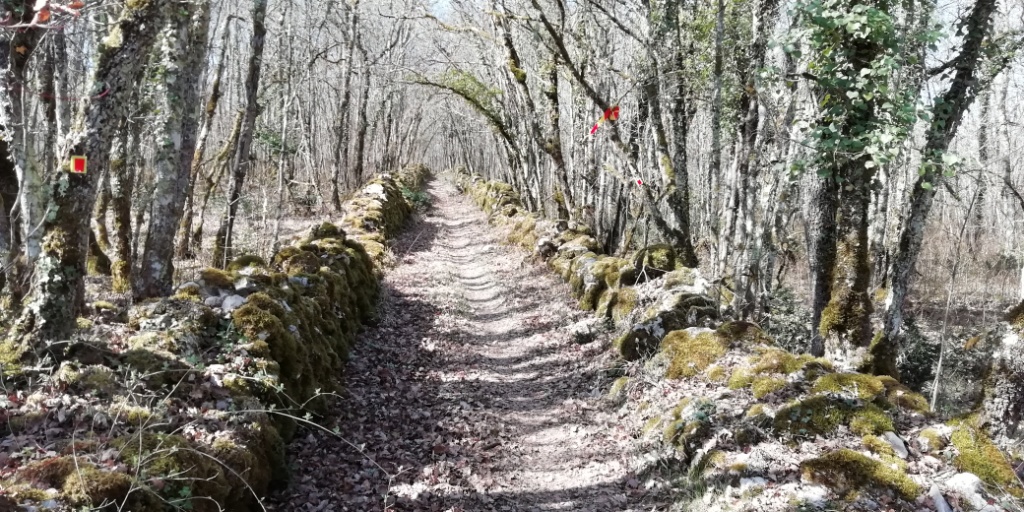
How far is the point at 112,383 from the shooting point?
3771 mm

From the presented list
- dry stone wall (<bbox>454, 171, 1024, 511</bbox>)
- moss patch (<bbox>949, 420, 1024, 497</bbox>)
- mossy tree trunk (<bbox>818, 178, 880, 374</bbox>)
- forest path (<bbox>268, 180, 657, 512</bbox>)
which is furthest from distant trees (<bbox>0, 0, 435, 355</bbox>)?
mossy tree trunk (<bbox>818, 178, 880, 374</bbox>)

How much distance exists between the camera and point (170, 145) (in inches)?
221

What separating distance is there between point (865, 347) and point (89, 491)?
6.24m

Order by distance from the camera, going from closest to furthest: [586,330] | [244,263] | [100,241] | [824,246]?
1. [824,246]
2. [244,263]
3. [586,330]
4. [100,241]

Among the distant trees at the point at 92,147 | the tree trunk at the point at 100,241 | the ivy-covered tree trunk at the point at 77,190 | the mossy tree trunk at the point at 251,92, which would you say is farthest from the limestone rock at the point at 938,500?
the tree trunk at the point at 100,241

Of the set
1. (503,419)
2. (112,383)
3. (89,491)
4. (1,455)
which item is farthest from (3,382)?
(503,419)

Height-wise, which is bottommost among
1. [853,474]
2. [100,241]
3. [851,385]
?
[853,474]

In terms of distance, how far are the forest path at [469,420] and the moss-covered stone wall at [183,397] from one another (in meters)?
0.44

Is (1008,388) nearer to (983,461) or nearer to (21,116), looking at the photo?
(983,461)

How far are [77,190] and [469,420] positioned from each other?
3.71 metres

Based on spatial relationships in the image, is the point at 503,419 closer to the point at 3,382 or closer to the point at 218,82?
the point at 3,382

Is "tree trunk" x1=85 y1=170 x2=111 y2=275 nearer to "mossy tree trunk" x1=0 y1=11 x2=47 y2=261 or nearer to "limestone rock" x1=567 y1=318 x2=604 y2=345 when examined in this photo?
"mossy tree trunk" x1=0 y1=11 x2=47 y2=261

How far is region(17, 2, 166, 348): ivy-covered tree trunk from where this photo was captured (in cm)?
392

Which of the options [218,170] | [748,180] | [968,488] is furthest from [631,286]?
[218,170]
